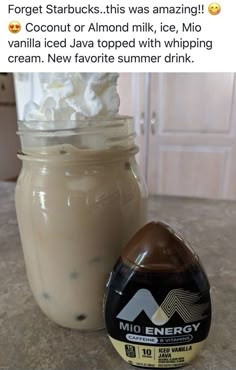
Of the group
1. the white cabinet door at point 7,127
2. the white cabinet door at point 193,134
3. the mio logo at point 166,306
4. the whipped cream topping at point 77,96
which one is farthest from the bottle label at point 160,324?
the white cabinet door at point 7,127

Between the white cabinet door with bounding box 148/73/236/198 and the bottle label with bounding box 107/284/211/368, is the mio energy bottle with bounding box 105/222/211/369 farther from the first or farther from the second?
the white cabinet door with bounding box 148/73/236/198

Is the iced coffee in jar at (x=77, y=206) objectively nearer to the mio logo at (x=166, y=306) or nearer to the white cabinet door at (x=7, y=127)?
the mio logo at (x=166, y=306)

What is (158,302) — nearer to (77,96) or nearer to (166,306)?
(166,306)

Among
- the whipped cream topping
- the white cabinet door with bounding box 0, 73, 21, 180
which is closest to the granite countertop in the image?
the whipped cream topping

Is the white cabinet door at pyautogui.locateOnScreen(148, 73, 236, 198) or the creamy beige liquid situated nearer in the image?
the creamy beige liquid

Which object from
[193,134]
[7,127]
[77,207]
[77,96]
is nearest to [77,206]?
[77,207]
